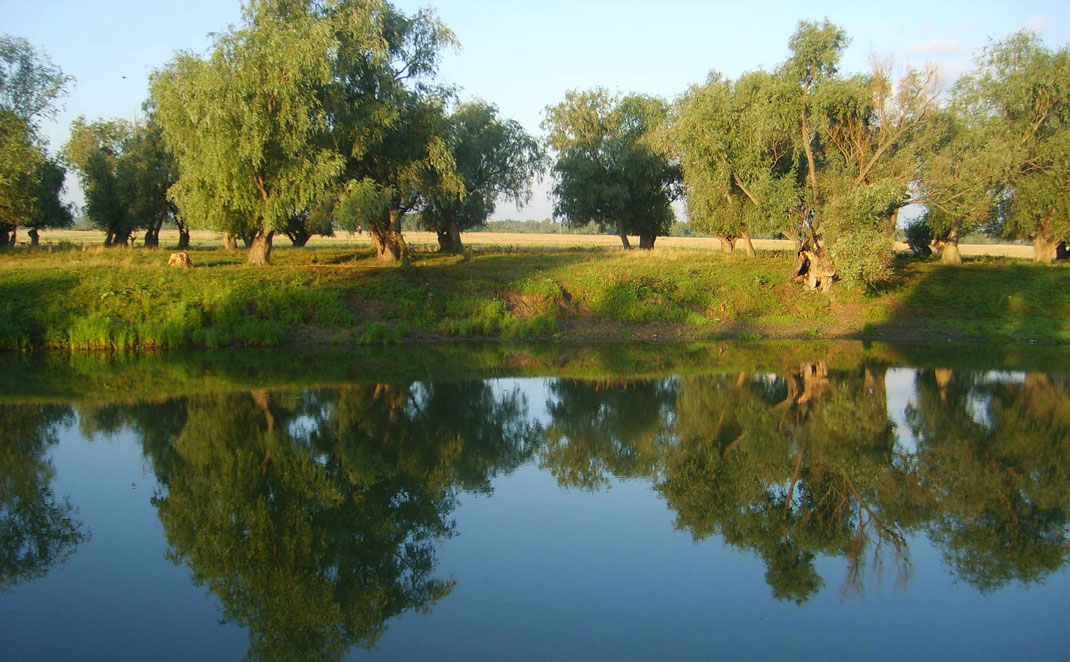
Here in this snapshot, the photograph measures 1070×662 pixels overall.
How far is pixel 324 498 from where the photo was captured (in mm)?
9922

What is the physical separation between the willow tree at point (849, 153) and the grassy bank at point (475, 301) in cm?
221

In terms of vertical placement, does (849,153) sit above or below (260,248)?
above

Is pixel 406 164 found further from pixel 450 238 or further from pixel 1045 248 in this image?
pixel 1045 248

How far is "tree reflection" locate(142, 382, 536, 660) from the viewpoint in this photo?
7219 mm

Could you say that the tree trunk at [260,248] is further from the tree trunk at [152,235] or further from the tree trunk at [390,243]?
the tree trunk at [152,235]

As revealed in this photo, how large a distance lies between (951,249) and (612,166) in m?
17.4

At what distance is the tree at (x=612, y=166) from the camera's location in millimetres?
44000

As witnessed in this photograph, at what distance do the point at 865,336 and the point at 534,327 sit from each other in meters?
11.5

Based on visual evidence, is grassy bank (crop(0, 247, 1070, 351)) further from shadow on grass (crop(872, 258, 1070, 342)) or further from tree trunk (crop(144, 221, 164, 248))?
tree trunk (crop(144, 221, 164, 248))

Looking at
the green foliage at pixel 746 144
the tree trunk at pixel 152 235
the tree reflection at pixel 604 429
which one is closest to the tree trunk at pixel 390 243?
the green foliage at pixel 746 144

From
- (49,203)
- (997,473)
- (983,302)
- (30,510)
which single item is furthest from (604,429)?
(49,203)

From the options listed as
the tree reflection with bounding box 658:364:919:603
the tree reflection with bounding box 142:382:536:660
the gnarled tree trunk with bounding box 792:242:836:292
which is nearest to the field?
the gnarled tree trunk with bounding box 792:242:836:292

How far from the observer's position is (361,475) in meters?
11.0

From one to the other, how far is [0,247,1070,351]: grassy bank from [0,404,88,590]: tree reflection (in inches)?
427
